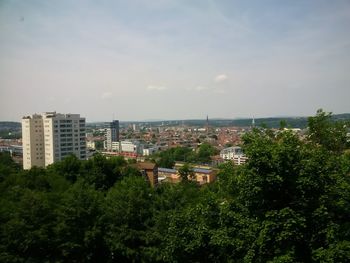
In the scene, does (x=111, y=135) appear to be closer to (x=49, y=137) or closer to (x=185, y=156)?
(x=185, y=156)

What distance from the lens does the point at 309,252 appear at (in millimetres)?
5539

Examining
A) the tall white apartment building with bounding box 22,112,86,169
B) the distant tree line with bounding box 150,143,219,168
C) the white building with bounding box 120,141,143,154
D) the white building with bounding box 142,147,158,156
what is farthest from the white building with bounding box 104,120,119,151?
the tall white apartment building with bounding box 22,112,86,169

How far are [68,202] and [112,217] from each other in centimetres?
118

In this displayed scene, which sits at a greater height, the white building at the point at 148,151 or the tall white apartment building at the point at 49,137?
the tall white apartment building at the point at 49,137

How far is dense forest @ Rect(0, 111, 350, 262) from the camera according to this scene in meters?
5.46

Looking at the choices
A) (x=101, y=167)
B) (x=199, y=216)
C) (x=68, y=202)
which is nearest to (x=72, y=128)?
(x=101, y=167)

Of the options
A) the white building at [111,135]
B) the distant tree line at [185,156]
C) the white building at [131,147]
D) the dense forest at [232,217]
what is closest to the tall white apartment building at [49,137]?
the distant tree line at [185,156]

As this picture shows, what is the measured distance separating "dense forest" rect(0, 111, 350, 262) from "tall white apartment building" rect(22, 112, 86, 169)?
3199 centimetres

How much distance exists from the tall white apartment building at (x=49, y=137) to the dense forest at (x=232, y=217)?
105ft

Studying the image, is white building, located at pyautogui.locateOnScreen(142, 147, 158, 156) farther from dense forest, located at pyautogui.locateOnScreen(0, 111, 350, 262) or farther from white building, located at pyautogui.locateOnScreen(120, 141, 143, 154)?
dense forest, located at pyautogui.locateOnScreen(0, 111, 350, 262)

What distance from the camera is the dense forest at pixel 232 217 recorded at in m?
5.46

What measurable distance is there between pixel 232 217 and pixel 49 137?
125ft

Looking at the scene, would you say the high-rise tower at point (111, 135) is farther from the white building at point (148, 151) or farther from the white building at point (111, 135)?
the white building at point (148, 151)

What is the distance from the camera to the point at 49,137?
1612 inches
